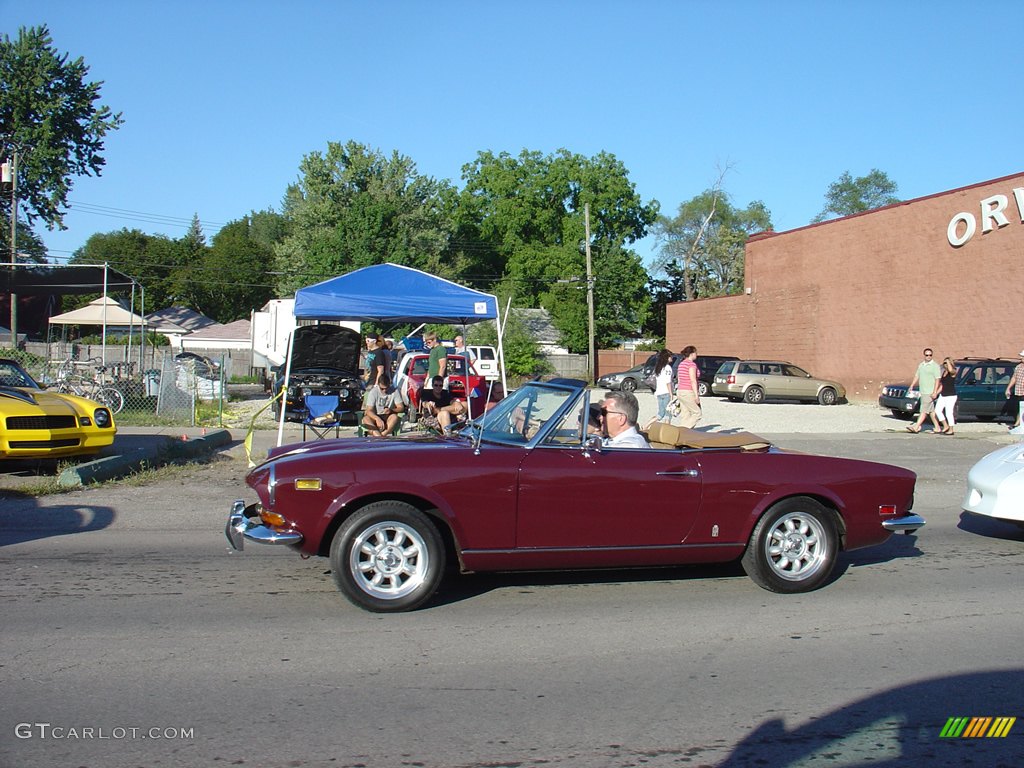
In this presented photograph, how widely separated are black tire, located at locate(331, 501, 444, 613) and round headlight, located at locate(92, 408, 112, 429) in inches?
267

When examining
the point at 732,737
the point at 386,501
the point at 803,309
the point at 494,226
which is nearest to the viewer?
the point at 732,737

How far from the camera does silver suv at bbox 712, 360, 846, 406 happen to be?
2955 cm

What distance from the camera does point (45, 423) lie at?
10.1m

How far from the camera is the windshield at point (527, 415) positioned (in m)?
5.84

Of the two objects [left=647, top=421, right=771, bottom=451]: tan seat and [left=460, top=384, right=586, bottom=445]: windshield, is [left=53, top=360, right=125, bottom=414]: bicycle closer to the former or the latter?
[left=460, top=384, right=586, bottom=445]: windshield

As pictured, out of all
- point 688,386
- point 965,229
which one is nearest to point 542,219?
point 965,229

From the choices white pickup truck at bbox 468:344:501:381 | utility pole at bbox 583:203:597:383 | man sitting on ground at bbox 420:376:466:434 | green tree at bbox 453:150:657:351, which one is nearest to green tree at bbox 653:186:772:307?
green tree at bbox 453:150:657:351

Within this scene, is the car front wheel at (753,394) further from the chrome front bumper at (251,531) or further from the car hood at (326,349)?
the chrome front bumper at (251,531)

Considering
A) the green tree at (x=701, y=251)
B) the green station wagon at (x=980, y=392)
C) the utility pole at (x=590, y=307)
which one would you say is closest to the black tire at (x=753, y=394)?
the green station wagon at (x=980, y=392)

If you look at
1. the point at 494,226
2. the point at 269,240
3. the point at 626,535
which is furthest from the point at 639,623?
the point at 269,240

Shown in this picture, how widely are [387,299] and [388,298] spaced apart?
0.02 m

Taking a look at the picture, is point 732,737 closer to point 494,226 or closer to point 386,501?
point 386,501

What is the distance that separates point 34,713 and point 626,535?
11.2 feet

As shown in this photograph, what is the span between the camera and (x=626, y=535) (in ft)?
18.7
